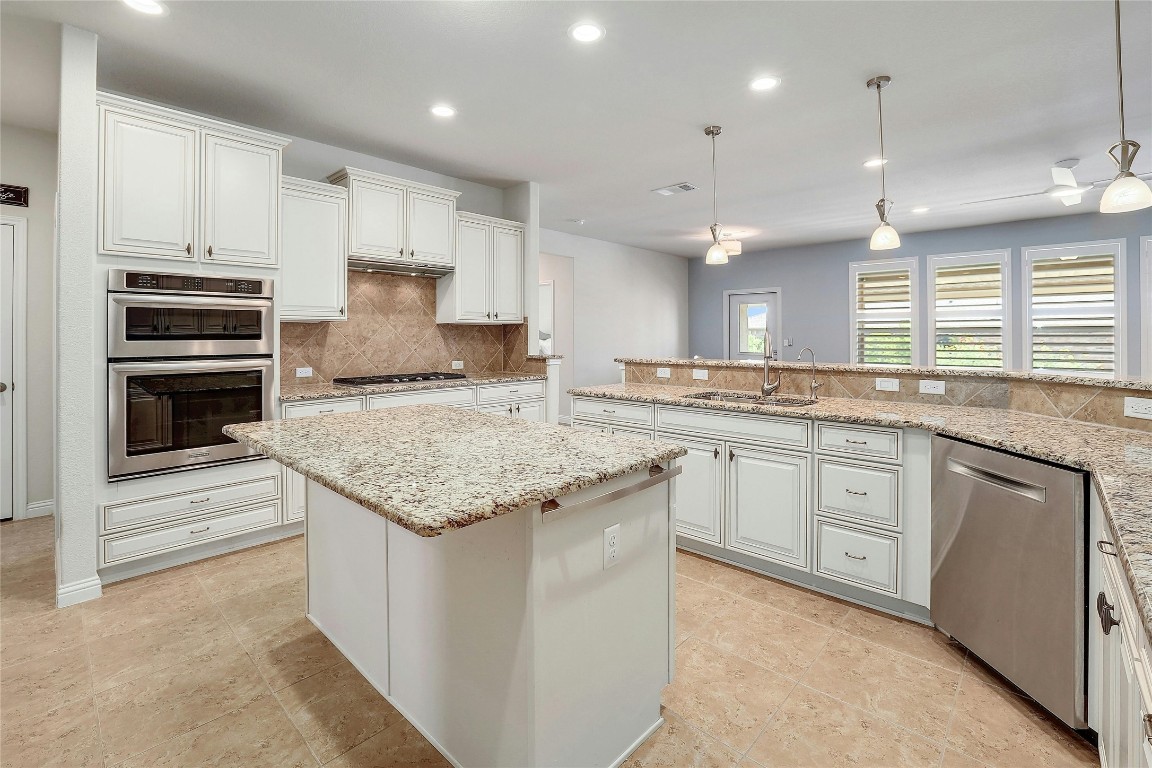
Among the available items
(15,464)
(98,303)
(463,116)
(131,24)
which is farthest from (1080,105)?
→ (15,464)

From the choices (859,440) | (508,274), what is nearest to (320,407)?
(508,274)

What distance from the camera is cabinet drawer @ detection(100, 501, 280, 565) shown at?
271 centimetres

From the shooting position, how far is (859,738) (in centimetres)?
168

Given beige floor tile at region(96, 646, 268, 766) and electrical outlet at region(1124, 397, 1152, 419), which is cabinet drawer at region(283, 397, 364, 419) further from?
electrical outlet at region(1124, 397, 1152, 419)

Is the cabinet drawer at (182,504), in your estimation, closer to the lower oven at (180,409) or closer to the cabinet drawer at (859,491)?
the lower oven at (180,409)

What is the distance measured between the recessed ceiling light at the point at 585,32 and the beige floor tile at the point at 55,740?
3117 millimetres

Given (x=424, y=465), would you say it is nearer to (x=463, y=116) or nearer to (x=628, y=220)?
(x=463, y=116)

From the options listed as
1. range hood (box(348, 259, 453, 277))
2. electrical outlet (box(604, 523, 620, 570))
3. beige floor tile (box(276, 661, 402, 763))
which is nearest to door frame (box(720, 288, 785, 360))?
range hood (box(348, 259, 453, 277))

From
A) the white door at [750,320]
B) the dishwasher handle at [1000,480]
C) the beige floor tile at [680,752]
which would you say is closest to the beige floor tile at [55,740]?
the beige floor tile at [680,752]

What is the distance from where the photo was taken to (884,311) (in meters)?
6.97

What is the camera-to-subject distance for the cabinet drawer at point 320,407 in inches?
128

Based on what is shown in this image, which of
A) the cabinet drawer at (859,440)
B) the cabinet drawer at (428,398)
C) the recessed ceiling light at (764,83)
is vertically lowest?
the cabinet drawer at (859,440)

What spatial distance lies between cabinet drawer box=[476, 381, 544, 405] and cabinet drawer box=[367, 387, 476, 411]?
0.10m

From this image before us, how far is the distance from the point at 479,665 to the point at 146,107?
3.06 meters
